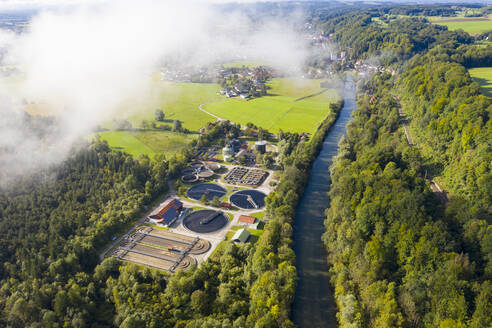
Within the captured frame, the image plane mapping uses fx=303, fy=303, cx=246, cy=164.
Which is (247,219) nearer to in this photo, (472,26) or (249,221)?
(249,221)

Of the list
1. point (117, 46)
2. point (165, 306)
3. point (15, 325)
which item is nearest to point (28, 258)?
point (15, 325)

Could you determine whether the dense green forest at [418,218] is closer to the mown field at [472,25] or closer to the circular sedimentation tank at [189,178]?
the circular sedimentation tank at [189,178]

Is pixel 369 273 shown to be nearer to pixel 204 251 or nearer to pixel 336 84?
pixel 204 251

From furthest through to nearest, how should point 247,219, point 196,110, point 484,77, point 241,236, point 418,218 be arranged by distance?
point 196,110
point 484,77
point 247,219
point 241,236
point 418,218

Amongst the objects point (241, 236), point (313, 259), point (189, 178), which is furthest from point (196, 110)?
point (313, 259)

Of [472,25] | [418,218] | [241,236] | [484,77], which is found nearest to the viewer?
[418,218]

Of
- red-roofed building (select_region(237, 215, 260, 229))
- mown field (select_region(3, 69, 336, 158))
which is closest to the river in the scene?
red-roofed building (select_region(237, 215, 260, 229))
